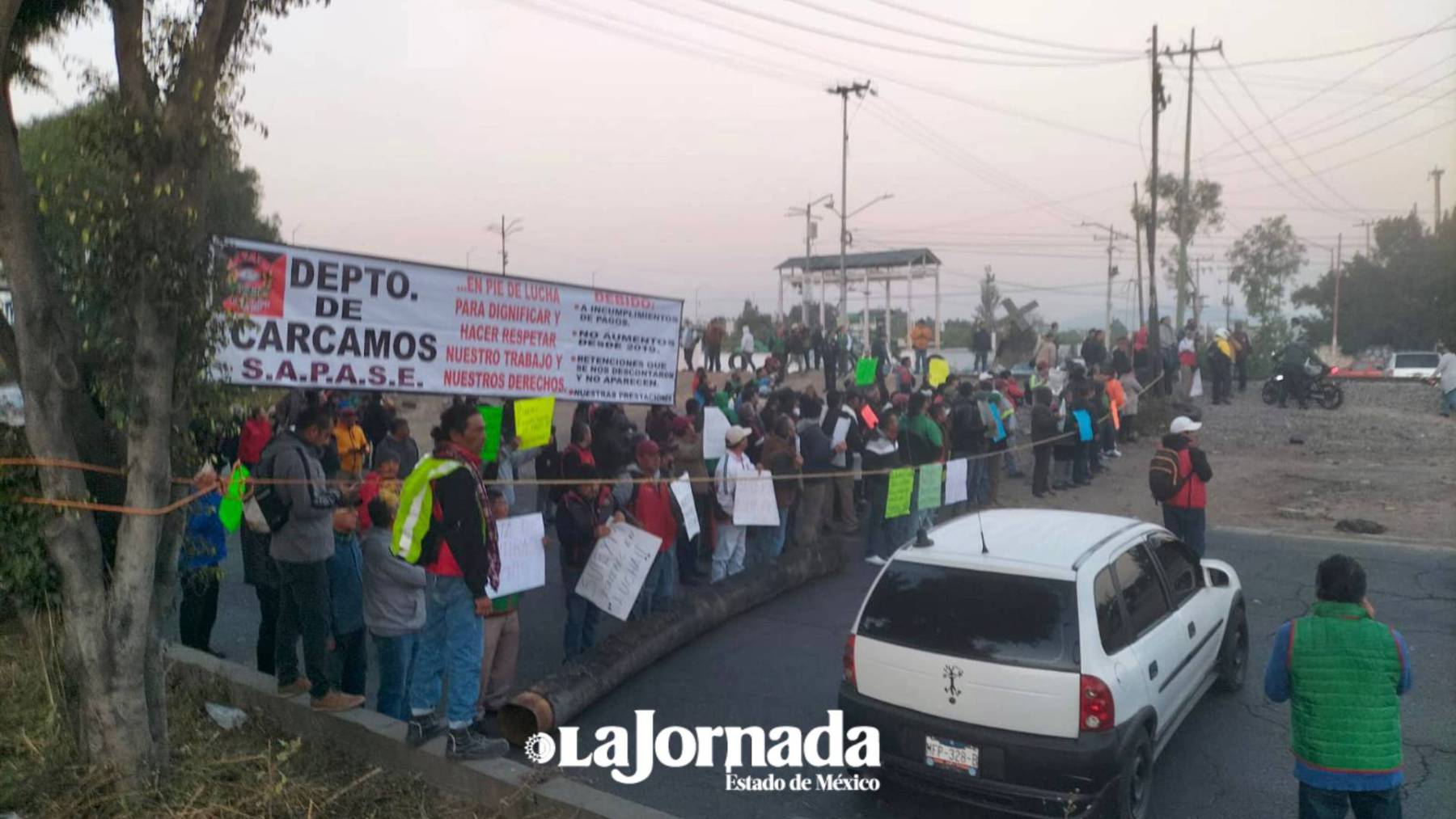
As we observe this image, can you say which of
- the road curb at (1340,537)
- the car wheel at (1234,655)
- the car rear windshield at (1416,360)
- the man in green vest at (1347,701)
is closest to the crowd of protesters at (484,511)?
the road curb at (1340,537)

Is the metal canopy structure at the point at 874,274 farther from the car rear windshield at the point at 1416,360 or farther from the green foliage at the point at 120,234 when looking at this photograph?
the green foliage at the point at 120,234

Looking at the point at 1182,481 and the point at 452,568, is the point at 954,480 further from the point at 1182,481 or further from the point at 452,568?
the point at 452,568

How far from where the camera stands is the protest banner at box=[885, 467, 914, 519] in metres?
11.0

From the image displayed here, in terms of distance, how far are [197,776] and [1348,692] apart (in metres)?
5.31

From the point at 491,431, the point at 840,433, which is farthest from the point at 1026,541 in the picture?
the point at 840,433

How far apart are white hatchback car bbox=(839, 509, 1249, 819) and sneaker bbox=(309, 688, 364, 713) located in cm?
287

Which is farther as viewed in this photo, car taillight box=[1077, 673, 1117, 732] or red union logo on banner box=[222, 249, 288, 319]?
red union logo on banner box=[222, 249, 288, 319]

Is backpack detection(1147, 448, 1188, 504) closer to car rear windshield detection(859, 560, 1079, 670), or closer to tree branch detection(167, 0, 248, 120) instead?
car rear windshield detection(859, 560, 1079, 670)

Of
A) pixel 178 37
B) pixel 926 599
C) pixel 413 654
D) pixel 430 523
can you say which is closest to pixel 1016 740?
pixel 926 599

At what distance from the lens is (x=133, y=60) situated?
4.62m

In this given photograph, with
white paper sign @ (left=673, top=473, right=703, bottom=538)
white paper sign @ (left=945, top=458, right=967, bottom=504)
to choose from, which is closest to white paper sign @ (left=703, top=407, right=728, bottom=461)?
white paper sign @ (left=945, top=458, right=967, bottom=504)

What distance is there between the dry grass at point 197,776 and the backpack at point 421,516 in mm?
1104

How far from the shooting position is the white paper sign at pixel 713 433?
476 inches

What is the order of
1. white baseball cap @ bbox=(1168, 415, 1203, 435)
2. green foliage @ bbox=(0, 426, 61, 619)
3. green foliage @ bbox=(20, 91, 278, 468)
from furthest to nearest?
white baseball cap @ bbox=(1168, 415, 1203, 435)
green foliage @ bbox=(0, 426, 61, 619)
green foliage @ bbox=(20, 91, 278, 468)
